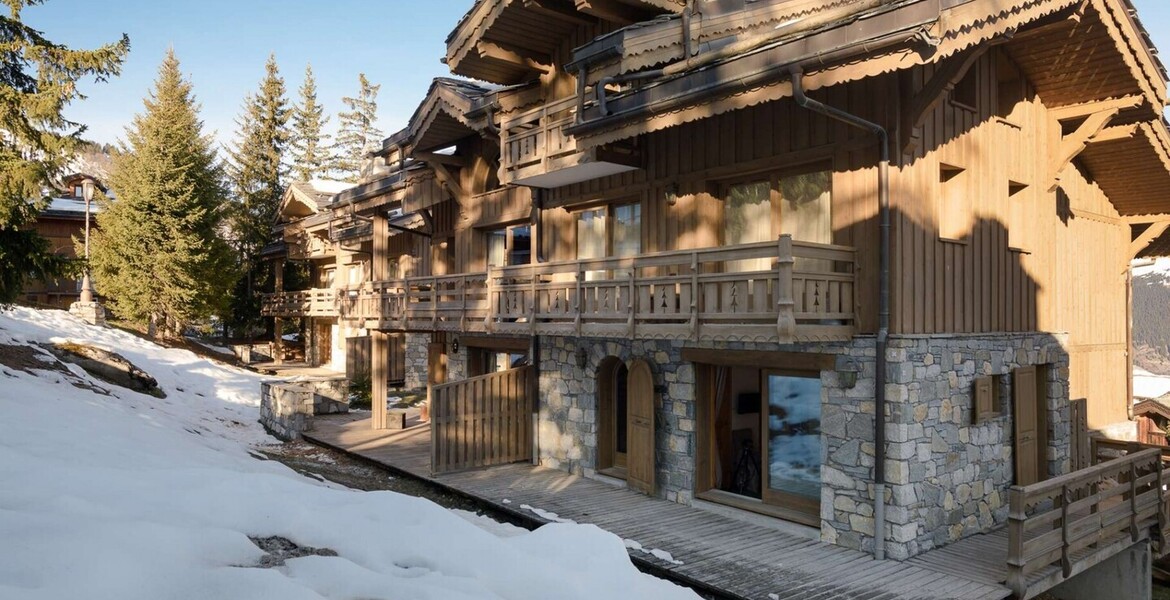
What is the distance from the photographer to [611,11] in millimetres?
14102

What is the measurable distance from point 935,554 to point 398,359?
22675mm

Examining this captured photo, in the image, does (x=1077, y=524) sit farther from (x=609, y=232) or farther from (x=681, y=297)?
(x=609, y=232)

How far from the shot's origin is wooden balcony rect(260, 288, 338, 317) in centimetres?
3272

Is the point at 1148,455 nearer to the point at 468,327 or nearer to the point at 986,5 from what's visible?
the point at 986,5

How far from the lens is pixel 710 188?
12555mm

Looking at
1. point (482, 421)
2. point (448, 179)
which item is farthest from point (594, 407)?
point (448, 179)

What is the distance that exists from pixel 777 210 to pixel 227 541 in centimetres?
914

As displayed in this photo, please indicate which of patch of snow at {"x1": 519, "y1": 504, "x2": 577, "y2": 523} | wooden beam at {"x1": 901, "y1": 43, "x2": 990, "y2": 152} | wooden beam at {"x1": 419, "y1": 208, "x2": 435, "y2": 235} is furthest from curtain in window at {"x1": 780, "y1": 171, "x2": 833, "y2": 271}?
wooden beam at {"x1": 419, "y1": 208, "x2": 435, "y2": 235}

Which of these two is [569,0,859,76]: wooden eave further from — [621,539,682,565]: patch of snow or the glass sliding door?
[621,539,682,565]: patch of snow

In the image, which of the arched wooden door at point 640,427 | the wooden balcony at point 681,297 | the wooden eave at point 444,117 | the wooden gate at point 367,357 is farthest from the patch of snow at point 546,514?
the wooden gate at point 367,357

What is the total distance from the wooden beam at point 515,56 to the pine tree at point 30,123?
24.0 ft

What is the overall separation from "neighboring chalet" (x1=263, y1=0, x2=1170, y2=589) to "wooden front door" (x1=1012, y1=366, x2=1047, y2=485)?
6cm

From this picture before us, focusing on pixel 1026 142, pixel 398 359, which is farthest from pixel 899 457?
pixel 398 359

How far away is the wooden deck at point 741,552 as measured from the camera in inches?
350
